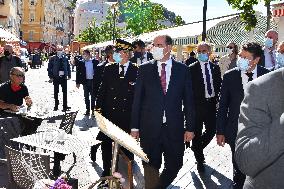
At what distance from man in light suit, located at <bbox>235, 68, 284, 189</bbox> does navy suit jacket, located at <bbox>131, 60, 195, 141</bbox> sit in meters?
3.58

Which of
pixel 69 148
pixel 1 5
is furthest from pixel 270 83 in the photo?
pixel 1 5

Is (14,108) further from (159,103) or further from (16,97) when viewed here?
(159,103)

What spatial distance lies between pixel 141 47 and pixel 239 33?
18.8 m

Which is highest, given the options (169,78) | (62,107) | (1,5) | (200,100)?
(1,5)

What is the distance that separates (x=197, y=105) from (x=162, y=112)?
256 cm

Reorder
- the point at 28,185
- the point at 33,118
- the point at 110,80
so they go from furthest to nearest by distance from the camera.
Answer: the point at 33,118
the point at 110,80
the point at 28,185

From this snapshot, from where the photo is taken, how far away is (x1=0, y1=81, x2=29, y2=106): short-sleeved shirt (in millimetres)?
7855

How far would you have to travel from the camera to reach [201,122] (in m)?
8.07

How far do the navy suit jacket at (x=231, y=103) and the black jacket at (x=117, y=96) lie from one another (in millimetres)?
1741

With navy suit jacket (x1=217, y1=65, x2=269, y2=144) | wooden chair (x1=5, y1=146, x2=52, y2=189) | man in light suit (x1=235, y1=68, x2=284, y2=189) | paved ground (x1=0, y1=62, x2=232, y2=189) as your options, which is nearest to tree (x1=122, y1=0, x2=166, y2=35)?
paved ground (x1=0, y1=62, x2=232, y2=189)

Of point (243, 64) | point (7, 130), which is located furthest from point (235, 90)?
point (7, 130)

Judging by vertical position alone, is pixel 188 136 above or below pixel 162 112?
below

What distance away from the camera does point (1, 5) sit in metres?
61.3

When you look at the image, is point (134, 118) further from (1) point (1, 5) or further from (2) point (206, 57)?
(1) point (1, 5)
